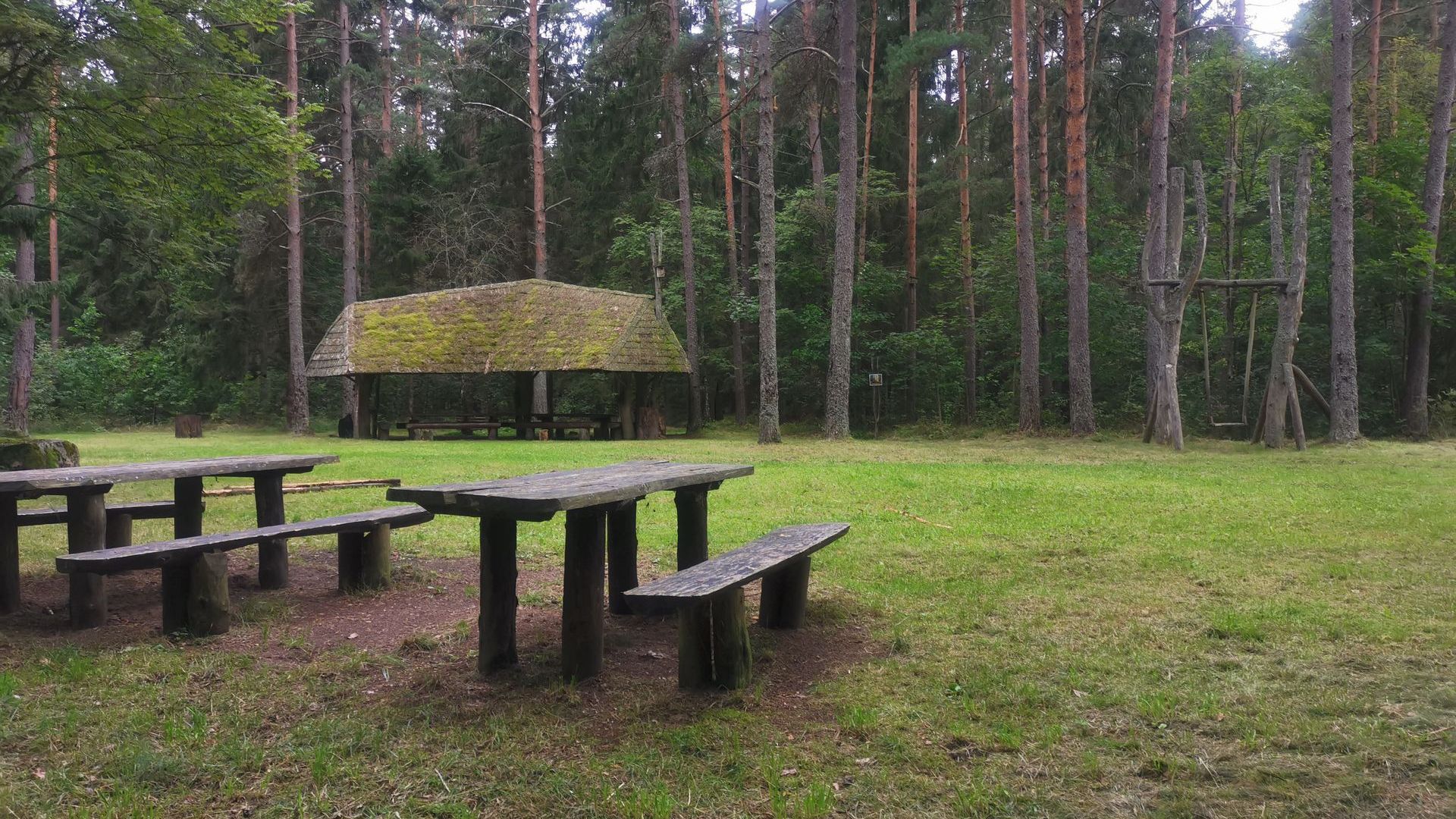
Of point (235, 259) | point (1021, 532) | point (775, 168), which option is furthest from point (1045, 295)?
point (235, 259)

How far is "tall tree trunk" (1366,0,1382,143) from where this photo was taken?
21.6 m

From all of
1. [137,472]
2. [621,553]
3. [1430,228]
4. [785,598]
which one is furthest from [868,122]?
[137,472]

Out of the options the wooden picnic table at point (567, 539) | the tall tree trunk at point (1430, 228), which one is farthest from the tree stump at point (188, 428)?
the tall tree trunk at point (1430, 228)

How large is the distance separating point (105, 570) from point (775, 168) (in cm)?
2929

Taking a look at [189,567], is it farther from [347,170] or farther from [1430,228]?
[347,170]

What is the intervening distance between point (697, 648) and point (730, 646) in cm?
14

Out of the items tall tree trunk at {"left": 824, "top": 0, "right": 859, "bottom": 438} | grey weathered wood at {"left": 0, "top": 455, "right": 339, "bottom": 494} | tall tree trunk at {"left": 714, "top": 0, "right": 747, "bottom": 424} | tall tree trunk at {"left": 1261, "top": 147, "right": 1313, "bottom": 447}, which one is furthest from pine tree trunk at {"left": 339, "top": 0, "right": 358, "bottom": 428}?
tall tree trunk at {"left": 1261, "top": 147, "right": 1313, "bottom": 447}

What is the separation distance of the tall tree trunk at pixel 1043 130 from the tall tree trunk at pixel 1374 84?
7169 mm

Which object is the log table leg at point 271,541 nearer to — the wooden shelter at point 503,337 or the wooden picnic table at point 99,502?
the wooden picnic table at point 99,502

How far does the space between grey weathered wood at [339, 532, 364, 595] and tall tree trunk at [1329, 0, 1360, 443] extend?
17.2 meters

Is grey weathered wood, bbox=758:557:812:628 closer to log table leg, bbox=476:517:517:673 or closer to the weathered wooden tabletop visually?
the weathered wooden tabletop

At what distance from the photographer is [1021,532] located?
314 inches

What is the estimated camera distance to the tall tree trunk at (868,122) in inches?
976

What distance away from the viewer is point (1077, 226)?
1884 cm
